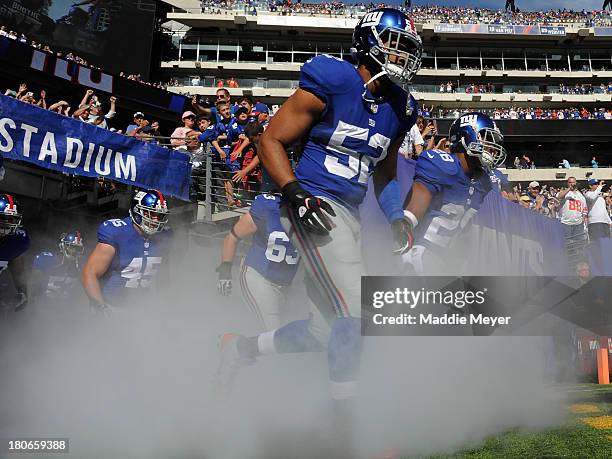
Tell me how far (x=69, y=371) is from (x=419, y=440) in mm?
2815

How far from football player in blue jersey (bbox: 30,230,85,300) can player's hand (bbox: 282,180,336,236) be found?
5.51 metres

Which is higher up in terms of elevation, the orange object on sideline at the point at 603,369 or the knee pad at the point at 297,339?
the knee pad at the point at 297,339

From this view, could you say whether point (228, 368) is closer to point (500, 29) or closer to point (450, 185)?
point (450, 185)

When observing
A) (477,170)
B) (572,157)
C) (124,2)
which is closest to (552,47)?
(572,157)

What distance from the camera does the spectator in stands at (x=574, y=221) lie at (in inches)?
368

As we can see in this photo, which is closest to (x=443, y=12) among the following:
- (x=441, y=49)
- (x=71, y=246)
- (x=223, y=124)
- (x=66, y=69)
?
(x=441, y=49)

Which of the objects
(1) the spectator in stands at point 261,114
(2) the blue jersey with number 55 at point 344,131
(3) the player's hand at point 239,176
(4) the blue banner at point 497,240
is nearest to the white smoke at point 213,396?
(4) the blue banner at point 497,240

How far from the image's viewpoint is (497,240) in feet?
23.3

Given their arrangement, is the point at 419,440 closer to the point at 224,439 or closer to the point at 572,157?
the point at 224,439

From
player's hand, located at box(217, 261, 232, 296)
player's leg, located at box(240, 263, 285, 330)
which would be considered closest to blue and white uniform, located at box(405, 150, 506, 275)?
player's leg, located at box(240, 263, 285, 330)

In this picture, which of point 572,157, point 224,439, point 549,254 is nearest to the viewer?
point 224,439

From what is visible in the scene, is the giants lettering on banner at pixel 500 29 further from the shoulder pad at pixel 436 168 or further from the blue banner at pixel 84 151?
the shoulder pad at pixel 436 168

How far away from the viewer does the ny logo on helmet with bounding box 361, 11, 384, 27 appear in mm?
3383

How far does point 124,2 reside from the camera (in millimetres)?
30438
